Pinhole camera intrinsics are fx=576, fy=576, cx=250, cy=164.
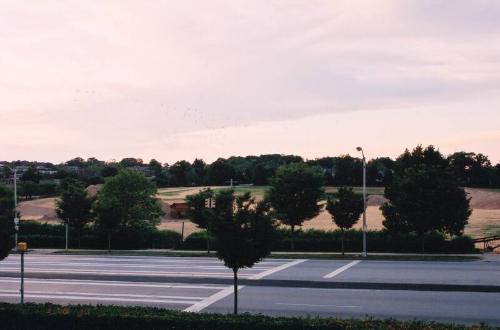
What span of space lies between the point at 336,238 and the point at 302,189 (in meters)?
4.45

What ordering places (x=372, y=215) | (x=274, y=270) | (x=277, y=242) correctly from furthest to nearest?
(x=372, y=215), (x=277, y=242), (x=274, y=270)

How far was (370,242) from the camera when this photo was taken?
41281 millimetres

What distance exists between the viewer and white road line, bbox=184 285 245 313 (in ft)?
69.7

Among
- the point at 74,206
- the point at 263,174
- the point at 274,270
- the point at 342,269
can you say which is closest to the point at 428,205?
the point at 342,269

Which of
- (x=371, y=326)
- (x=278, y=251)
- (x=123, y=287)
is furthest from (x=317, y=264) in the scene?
(x=371, y=326)

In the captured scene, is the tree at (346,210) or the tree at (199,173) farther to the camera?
the tree at (199,173)

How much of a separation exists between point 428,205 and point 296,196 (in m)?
9.75

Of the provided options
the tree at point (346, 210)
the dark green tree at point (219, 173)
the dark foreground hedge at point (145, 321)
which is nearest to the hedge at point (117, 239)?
the tree at point (346, 210)

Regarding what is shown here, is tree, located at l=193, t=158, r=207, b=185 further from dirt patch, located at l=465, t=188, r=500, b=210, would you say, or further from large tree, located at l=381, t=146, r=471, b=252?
Result: large tree, located at l=381, t=146, r=471, b=252

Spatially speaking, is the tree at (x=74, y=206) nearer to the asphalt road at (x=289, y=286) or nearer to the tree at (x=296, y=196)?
the asphalt road at (x=289, y=286)

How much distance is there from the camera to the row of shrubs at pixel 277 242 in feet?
132

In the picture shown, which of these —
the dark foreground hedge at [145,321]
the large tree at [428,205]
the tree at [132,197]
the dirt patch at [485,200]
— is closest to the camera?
the dark foreground hedge at [145,321]

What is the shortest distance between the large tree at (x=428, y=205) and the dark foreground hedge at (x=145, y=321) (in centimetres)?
2385

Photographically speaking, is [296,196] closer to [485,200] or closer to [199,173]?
[485,200]
